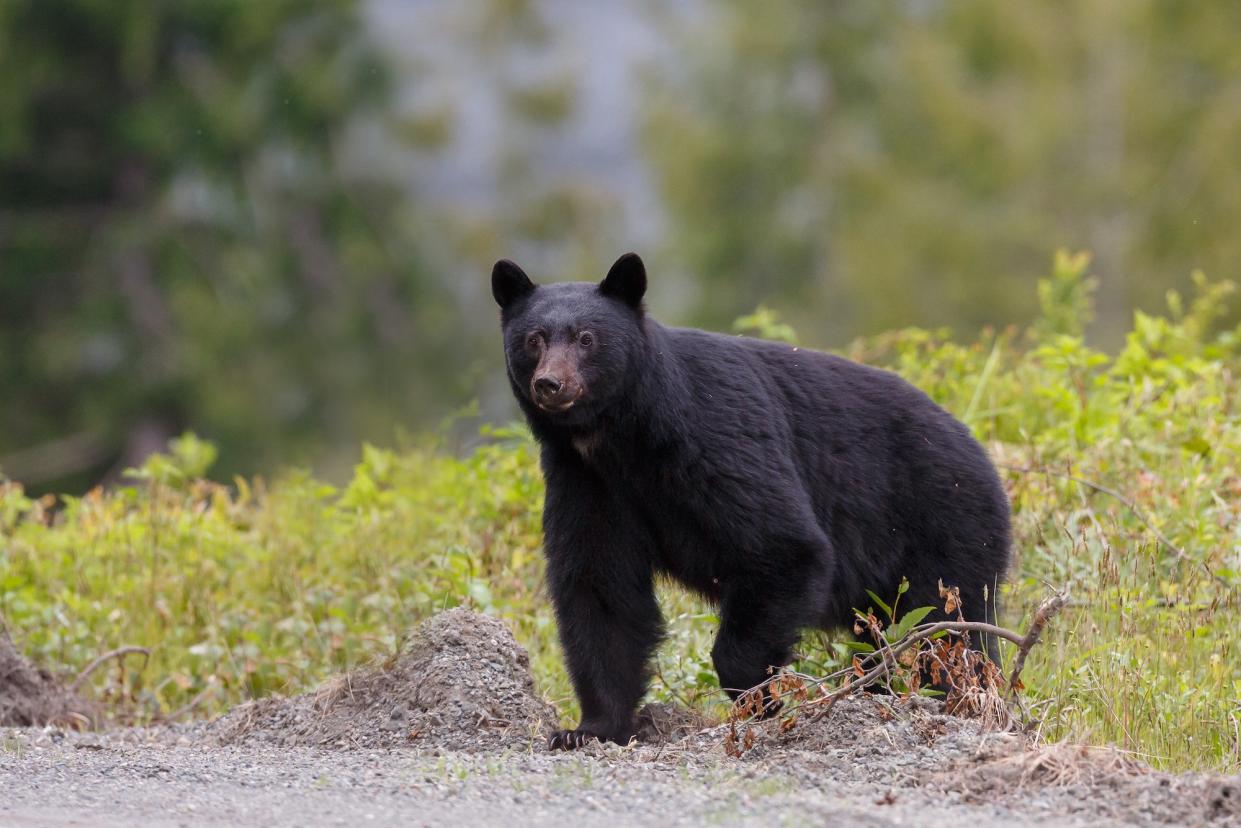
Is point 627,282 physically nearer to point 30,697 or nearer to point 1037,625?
point 1037,625

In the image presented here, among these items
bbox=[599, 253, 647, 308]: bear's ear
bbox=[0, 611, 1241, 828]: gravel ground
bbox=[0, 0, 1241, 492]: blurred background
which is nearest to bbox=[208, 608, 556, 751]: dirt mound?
bbox=[0, 611, 1241, 828]: gravel ground

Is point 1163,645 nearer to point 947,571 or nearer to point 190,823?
point 947,571

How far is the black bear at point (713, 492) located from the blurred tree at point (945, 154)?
2007 centimetres

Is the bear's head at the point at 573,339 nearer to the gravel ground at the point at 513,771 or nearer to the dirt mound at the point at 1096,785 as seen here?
the gravel ground at the point at 513,771

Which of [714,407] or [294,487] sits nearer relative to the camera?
[714,407]

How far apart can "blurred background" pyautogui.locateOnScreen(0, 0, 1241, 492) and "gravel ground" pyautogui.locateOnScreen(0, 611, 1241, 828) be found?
44.0ft

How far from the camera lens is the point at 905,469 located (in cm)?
633

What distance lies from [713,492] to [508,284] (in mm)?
1122

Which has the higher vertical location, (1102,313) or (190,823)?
(1102,313)

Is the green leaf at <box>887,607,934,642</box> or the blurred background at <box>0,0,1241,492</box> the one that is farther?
the blurred background at <box>0,0,1241,492</box>

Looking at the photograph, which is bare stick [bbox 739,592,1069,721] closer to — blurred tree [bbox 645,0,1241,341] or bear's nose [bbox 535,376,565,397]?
bear's nose [bbox 535,376,565,397]

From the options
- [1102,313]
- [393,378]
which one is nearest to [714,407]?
[393,378]

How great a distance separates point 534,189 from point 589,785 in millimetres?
28755

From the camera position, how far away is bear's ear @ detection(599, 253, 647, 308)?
5.96 meters
